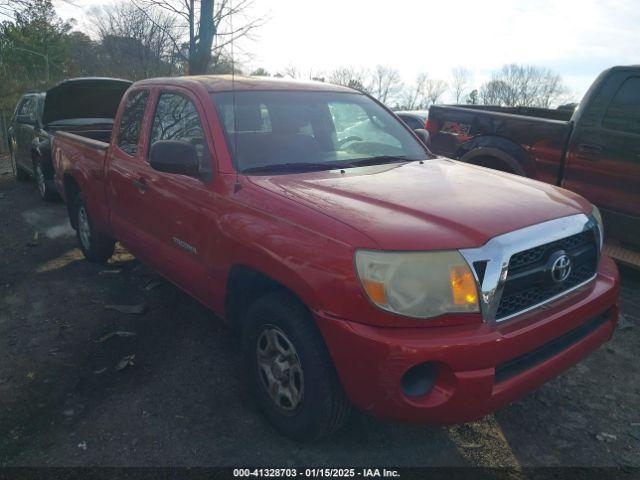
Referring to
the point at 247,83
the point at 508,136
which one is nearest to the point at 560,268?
the point at 247,83

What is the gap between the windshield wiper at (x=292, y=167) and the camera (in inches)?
122

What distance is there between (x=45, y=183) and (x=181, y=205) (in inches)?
246

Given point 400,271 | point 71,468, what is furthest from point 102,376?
point 400,271

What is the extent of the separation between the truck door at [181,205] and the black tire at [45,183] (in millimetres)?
5443

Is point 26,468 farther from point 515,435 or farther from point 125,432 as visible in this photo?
point 515,435

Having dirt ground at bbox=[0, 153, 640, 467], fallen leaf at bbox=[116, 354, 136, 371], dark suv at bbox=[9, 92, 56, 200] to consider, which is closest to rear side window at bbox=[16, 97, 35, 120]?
dark suv at bbox=[9, 92, 56, 200]

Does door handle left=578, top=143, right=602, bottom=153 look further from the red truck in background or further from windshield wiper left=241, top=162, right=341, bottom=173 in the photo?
windshield wiper left=241, top=162, right=341, bottom=173

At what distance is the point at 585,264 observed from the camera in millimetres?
2816

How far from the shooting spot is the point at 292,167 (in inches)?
126

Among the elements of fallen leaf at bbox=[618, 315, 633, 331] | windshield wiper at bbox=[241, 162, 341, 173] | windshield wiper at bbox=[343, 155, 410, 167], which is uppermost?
windshield wiper at bbox=[343, 155, 410, 167]

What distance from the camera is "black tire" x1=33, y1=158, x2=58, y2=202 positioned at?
843 cm

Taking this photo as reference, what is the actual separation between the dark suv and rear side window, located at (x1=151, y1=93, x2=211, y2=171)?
506 centimetres

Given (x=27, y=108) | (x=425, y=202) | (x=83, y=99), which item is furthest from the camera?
(x=27, y=108)

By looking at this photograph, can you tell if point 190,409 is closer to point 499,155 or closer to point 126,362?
point 126,362
